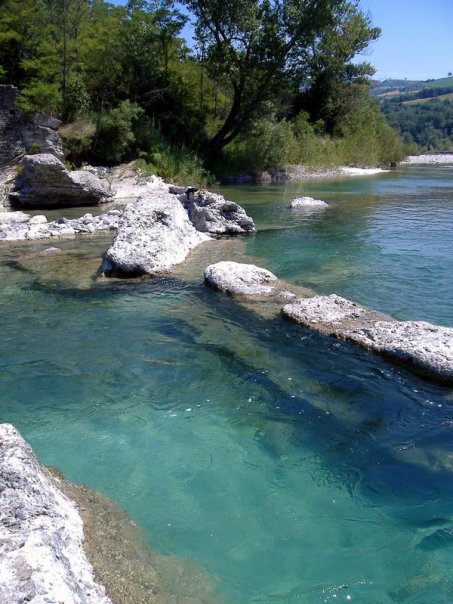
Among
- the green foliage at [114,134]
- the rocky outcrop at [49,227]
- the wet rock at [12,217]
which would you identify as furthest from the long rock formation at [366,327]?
the green foliage at [114,134]

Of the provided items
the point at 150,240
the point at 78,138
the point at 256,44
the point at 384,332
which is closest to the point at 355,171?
the point at 256,44

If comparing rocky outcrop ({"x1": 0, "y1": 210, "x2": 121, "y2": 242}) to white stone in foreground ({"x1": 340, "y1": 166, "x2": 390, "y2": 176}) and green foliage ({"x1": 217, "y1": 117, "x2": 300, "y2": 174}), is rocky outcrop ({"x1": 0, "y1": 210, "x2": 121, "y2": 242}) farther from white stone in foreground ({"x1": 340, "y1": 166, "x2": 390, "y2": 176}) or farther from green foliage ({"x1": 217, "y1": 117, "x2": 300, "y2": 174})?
white stone in foreground ({"x1": 340, "y1": 166, "x2": 390, "y2": 176})

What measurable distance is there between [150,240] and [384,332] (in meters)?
5.85

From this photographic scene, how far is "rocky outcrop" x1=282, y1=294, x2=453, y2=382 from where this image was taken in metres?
5.64

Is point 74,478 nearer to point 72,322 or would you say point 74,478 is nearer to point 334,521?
point 334,521

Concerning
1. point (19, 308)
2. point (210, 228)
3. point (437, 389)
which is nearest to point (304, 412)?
point (437, 389)

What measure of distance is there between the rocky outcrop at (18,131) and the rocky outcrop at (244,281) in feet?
54.2

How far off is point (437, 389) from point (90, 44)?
89.5 feet

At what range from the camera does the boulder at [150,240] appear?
33.2 ft

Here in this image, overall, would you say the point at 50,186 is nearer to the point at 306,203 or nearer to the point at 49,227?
the point at 49,227

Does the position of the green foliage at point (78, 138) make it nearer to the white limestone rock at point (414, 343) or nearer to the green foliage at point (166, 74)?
the green foliage at point (166, 74)

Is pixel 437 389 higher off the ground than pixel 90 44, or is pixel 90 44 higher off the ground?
pixel 90 44

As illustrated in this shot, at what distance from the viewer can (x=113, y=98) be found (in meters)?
29.0

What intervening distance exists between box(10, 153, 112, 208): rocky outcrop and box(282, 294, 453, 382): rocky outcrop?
1391 centimetres
